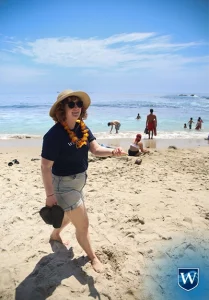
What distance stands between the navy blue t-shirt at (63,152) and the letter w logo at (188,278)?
1662mm

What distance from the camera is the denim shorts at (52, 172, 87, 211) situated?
2.66m

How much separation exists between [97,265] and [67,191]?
1011 millimetres

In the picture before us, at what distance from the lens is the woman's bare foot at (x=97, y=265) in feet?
9.63

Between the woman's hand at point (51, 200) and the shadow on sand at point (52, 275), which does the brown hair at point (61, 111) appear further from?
the shadow on sand at point (52, 275)

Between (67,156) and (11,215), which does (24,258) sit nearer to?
(11,215)

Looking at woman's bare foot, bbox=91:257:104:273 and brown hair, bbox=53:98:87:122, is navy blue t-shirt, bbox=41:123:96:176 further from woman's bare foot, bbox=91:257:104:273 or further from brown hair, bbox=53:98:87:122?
woman's bare foot, bbox=91:257:104:273

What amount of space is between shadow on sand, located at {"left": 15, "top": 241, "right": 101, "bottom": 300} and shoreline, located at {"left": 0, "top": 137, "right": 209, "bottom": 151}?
348 inches

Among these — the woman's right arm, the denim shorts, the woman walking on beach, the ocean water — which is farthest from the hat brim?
the ocean water

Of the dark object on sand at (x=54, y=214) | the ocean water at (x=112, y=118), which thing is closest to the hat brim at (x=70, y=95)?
the dark object on sand at (x=54, y=214)

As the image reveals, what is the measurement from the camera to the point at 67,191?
2.68 metres

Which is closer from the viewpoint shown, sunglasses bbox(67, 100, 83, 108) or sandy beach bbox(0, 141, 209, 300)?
sunglasses bbox(67, 100, 83, 108)

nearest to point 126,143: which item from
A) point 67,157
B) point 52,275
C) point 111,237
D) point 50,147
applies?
point 111,237

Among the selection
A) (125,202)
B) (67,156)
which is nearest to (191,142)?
(125,202)

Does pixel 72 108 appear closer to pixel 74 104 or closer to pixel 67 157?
pixel 74 104
